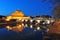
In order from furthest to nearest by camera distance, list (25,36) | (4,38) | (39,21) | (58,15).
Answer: (39,21) → (25,36) → (4,38) → (58,15)

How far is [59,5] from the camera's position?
5051 millimetres

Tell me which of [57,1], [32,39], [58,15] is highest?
[57,1]

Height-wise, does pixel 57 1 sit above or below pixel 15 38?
above

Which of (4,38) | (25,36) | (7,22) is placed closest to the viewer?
(4,38)

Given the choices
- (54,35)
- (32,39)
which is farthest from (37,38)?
(54,35)

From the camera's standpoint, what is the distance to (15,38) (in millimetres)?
7520

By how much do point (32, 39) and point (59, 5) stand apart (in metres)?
2.64

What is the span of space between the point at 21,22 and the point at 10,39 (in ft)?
14.3

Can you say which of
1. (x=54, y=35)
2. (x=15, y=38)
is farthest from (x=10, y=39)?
(x=54, y=35)

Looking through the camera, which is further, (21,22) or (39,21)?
(21,22)

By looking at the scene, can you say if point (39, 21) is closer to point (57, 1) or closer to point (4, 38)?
point (4, 38)

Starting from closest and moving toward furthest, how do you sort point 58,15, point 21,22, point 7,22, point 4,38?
point 58,15 < point 4,38 < point 7,22 < point 21,22

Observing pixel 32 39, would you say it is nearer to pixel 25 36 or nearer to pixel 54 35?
pixel 25 36

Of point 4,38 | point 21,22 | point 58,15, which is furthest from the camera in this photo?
point 21,22
